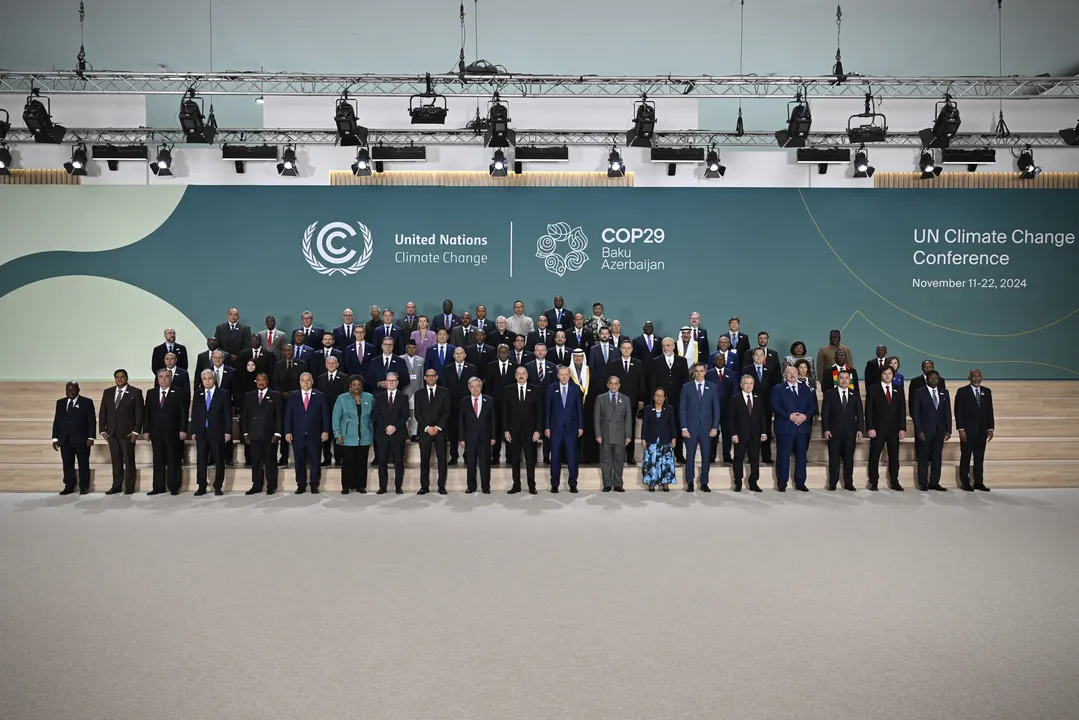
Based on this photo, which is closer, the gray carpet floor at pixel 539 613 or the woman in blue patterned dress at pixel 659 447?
the gray carpet floor at pixel 539 613

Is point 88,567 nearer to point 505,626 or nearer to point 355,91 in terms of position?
point 505,626

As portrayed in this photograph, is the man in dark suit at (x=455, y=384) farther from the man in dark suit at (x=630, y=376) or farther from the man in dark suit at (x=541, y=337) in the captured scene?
the man in dark suit at (x=630, y=376)

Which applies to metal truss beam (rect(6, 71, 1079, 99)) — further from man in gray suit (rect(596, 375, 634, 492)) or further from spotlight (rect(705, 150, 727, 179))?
man in gray suit (rect(596, 375, 634, 492))

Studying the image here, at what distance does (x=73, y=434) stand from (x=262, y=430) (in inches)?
86.6

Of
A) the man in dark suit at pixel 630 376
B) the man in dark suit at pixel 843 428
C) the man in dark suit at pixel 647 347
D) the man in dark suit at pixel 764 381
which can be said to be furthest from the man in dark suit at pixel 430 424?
the man in dark suit at pixel 843 428

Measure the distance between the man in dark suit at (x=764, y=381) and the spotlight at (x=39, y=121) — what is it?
953cm

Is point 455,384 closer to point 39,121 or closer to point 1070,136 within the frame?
point 39,121

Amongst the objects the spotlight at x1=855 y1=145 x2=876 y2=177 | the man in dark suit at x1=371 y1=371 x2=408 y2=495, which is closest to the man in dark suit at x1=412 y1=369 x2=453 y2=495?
the man in dark suit at x1=371 y1=371 x2=408 y2=495

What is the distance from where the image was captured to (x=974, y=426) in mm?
8750

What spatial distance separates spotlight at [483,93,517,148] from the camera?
9.67m

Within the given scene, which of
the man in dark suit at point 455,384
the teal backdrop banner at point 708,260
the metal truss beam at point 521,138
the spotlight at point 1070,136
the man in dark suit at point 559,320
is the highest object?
the metal truss beam at point 521,138

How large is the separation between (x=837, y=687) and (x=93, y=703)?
12.1 ft

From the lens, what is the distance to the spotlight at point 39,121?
31.0ft

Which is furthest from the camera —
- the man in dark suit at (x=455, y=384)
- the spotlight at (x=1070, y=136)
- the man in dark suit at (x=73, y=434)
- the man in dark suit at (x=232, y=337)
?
the spotlight at (x=1070, y=136)
